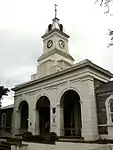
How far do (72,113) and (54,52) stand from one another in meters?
7.79

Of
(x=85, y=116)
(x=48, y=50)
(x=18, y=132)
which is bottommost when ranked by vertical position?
(x=18, y=132)

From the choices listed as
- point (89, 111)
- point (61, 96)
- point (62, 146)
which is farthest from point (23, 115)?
point (62, 146)

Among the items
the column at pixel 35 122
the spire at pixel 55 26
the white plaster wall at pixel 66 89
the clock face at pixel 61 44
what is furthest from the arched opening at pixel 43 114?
the spire at pixel 55 26

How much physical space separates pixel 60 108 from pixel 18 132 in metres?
7.15

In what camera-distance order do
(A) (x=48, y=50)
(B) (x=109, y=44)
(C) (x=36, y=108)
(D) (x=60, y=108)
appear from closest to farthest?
(B) (x=109, y=44) → (D) (x=60, y=108) → (C) (x=36, y=108) → (A) (x=48, y=50)

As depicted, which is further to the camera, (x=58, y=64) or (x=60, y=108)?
(x=58, y=64)

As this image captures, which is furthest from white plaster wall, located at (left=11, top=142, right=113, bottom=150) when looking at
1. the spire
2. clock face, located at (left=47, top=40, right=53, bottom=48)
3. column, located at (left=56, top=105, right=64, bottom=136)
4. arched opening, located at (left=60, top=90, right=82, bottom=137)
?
the spire

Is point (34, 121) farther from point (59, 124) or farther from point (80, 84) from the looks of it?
point (80, 84)

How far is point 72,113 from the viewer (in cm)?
2055

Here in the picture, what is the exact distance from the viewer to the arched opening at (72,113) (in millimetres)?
19141

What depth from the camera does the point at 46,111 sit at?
2302 cm

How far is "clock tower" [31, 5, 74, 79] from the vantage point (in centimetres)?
2375

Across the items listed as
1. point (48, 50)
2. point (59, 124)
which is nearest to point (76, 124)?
point (59, 124)

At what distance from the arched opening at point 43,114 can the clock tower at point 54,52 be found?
3888 mm
